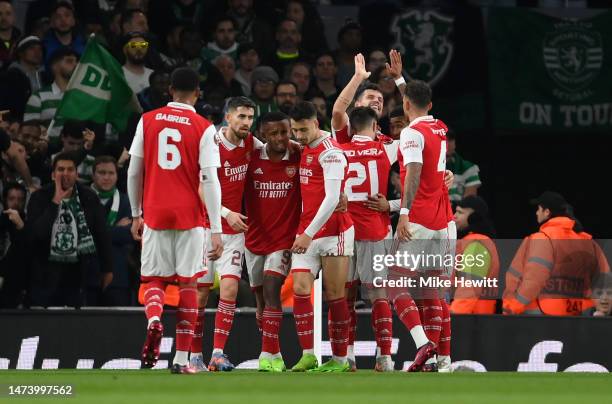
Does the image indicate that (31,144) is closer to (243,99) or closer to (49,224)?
(49,224)

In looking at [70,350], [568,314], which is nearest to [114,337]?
[70,350]

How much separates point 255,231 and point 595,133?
24.4ft

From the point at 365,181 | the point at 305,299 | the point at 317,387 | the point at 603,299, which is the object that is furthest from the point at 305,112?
the point at 603,299

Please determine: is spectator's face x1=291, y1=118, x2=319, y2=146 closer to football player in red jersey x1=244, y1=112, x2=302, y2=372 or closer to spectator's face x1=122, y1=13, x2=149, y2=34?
football player in red jersey x1=244, y1=112, x2=302, y2=372

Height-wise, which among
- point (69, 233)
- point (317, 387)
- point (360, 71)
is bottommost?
point (317, 387)

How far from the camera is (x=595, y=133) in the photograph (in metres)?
18.2

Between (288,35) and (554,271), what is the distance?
514 centimetres

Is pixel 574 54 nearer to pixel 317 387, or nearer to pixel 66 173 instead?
pixel 66 173

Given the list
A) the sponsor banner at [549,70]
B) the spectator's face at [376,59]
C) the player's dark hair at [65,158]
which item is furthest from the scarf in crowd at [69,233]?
the sponsor banner at [549,70]

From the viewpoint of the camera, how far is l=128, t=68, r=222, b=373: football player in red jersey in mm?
10828

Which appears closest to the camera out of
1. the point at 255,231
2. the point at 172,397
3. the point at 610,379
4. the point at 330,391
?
the point at 172,397

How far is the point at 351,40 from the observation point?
17844mm

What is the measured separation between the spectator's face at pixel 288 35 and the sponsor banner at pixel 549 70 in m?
2.32

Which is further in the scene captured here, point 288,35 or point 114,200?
point 288,35
